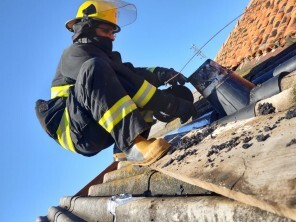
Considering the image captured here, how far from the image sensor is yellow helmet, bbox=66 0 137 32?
3.21m

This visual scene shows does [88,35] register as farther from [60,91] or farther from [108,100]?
[108,100]

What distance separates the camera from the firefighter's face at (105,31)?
3176mm

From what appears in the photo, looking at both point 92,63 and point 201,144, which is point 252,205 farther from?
point 92,63

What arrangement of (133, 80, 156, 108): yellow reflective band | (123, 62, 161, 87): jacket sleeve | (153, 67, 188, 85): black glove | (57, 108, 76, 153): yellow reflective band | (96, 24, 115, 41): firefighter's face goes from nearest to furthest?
(133, 80, 156, 108): yellow reflective band, (57, 108, 76, 153): yellow reflective band, (96, 24, 115, 41): firefighter's face, (153, 67, 188, 85): black glove, (123, 62, 161, 87): jacket sleeve

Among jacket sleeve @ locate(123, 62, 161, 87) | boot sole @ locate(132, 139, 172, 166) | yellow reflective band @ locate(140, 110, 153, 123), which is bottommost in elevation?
boot sole @ locate(132, 139, 172, 166)

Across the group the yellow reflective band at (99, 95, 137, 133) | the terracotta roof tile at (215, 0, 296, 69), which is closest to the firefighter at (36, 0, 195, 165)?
the yellow reflective band at (99, 95, 137, 133)

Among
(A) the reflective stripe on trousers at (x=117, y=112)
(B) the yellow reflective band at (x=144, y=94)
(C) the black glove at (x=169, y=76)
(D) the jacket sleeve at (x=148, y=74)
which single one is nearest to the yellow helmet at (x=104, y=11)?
(D) the jacket sleeve at (x=148, y=74)

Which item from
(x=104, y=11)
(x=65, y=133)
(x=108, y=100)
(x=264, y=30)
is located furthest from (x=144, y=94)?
(x=264, y=30)

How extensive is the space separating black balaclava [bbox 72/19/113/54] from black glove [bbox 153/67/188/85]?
2.49ft

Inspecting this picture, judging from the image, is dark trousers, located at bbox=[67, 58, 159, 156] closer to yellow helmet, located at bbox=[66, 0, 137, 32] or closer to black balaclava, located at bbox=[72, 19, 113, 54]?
black balaclava, located at bbox=[72, 19, 113, 54]

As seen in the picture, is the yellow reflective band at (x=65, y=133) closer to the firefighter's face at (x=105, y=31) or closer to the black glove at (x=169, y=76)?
the firefighter's face at (x=105, y=31)

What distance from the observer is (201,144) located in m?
2.05

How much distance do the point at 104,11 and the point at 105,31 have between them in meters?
0.19

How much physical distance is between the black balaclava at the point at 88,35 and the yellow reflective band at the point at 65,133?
649 millimetres
